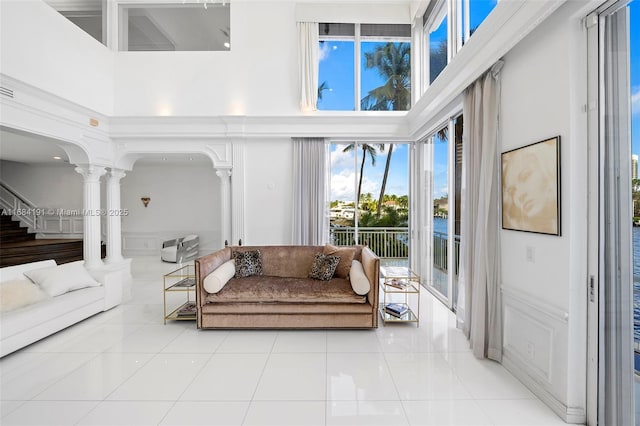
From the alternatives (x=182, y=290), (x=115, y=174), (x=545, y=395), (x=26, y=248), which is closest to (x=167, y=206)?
(x=26, y=248)

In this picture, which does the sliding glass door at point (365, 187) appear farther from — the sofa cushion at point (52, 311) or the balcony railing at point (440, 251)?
the sofa cushion at point (52, 311)

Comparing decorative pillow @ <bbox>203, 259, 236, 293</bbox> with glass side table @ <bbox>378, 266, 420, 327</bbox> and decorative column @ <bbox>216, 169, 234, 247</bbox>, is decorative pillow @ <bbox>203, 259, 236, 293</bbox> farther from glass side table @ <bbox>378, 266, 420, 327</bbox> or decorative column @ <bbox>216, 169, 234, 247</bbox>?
glass side table @ <bbox>378, 266, 420, 327</bbox>

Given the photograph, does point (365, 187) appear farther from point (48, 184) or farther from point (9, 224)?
point (48, 184)

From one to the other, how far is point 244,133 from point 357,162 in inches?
79.3

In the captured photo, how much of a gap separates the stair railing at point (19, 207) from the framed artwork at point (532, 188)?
10.4 m

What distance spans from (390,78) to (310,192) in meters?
2.47

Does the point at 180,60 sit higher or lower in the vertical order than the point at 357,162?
higher

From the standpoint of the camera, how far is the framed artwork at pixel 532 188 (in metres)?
1.97

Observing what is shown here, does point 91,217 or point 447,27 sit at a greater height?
point 447,27

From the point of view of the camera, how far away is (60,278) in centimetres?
330

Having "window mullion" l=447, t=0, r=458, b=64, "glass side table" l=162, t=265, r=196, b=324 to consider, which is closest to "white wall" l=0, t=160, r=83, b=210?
"glass side table" l=162, t=265, r=196, b=324

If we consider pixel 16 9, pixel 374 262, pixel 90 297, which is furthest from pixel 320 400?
pixel 16 9

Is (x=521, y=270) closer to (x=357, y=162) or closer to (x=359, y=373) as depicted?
(x=359, y=373)

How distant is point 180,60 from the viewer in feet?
16.3
